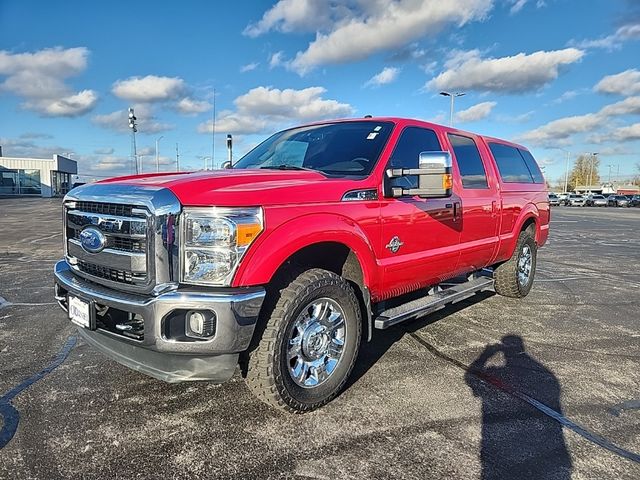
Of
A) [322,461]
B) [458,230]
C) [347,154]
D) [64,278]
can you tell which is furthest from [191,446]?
[458,230]

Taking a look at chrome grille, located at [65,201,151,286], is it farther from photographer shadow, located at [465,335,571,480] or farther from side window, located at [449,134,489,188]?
side window, located at [449,134,489,188]

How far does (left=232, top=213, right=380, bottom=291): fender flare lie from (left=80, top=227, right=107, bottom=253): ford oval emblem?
95 cm

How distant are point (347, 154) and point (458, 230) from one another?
→ 146 cm

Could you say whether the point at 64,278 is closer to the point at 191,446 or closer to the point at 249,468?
the point at 191,446

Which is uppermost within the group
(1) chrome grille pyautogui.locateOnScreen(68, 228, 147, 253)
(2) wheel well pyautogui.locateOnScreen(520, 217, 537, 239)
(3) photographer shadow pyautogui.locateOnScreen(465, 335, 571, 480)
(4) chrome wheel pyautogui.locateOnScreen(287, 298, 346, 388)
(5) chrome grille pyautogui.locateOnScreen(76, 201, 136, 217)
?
(5) chrome grille pyautogui.locateOnScreen(76, 201, 136, 217)

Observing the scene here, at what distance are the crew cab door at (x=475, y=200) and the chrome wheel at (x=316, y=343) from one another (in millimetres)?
1946

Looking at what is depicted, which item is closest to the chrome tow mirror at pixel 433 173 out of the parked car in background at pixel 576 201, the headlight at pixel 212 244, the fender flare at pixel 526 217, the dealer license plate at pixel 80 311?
the headlight at pixel 212 244

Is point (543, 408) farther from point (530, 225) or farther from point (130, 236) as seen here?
point (530, 225)

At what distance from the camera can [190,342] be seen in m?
2.63

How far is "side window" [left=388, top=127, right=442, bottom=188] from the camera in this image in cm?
385

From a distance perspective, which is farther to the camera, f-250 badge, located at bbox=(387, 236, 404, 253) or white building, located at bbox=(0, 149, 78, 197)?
white building, located at bbox=(0, 149, 78, 197)

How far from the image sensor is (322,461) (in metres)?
2.53

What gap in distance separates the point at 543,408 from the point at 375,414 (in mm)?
1157

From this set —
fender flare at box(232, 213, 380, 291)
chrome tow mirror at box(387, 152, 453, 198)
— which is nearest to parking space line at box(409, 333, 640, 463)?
fender flare at box(232, 213, 380, 291)
